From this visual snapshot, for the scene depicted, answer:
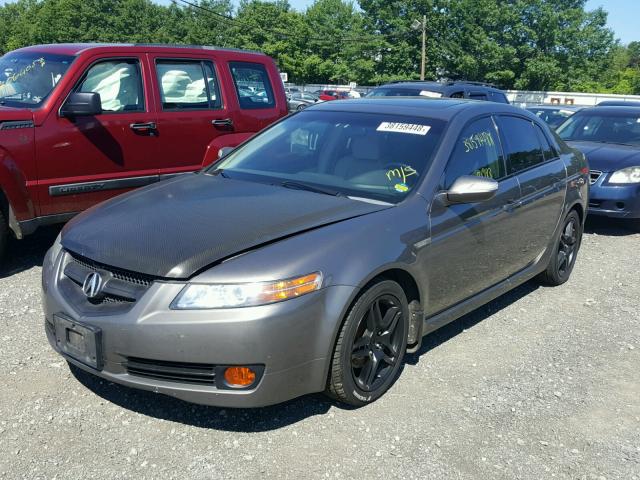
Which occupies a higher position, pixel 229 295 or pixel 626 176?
pixel 229 295

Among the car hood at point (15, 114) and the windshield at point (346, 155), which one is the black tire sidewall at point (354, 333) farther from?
the car hood at point (15, 114)

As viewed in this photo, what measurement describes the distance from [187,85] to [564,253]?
395cm

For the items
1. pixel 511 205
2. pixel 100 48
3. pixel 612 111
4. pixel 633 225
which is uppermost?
pixel 100 48

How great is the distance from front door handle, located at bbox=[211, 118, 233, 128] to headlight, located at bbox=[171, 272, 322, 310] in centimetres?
397

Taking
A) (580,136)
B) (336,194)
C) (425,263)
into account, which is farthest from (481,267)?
(580,136)

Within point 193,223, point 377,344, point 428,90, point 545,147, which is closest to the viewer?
point 193,223

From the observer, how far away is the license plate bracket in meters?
2.91

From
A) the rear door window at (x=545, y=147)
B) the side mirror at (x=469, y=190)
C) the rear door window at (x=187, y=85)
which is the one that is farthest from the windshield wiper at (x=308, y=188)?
the rear door window at (x=187, y=85)

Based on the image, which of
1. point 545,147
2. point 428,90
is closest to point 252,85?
point 545,147

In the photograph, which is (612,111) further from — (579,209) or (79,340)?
(79,340)

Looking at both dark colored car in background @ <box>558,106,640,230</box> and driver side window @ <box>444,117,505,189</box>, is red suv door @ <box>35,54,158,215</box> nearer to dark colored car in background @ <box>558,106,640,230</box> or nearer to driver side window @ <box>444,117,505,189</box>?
driver side window @ <box>444,117,505,189</box>

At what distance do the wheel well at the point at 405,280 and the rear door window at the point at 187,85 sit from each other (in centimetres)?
357

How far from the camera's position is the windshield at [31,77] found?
5.55 m

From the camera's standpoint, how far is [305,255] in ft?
9.82
